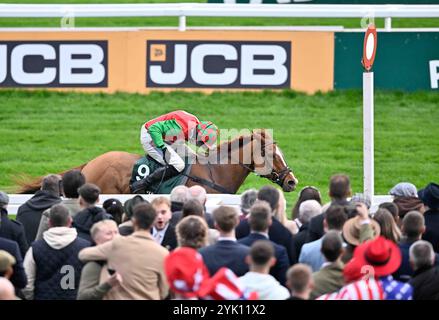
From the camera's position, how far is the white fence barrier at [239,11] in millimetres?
13492

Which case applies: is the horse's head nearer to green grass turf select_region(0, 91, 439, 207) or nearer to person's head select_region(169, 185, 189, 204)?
person's head select_region(169, 185, 189, 204)

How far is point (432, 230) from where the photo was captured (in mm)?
8625

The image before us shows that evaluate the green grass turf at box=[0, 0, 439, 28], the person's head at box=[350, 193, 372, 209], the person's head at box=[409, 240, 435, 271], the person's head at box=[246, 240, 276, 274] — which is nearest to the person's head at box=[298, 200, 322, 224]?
the person's head at box=[350, 193, 372, 209]

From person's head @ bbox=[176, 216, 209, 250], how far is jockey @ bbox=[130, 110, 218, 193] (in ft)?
13.9

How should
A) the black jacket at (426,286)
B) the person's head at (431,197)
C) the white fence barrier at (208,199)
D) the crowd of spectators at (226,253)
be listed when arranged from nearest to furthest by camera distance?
the crowd of spectators at (226,253) → the black jacket at (426,286) → the person's head at (431,197) → the white fence barrier at (208,199)

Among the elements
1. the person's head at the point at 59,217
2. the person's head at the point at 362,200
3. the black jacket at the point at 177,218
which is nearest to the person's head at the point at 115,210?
the black jacket at the point at 177,218

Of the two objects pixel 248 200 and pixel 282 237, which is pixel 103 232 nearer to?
pixel 282 237

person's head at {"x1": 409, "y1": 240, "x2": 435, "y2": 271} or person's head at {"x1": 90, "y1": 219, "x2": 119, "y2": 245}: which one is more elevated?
person's head at {"x1": 90, "y1": 219, "x2": 119, "y2": 245}

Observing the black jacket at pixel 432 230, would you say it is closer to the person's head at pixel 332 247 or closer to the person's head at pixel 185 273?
the person's head at pixel 332 247

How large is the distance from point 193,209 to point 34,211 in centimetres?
154

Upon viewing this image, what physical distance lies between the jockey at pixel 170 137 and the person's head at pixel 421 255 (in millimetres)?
4469

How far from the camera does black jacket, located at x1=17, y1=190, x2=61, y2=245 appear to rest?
8953 mm
